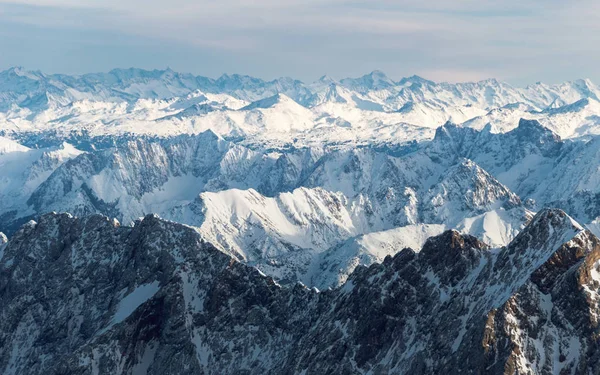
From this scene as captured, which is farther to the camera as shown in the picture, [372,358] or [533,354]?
[372,358]

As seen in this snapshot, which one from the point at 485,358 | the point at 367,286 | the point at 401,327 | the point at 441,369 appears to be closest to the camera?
the point at 485,358

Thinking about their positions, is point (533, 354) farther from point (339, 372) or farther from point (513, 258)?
point (339, 372)

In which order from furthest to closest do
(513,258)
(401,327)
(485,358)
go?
1. (401,327)
2. (513,258)
3. (485,358)

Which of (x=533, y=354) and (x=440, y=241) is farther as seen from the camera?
(x=440, y=241)

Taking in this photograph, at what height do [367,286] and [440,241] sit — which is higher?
[440,241]

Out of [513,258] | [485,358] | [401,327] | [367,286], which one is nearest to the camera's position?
[485,358]

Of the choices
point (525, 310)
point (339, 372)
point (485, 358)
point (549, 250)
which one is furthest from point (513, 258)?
point (339, 372)

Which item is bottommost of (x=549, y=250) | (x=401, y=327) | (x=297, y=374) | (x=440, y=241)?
(x=297, y=374)

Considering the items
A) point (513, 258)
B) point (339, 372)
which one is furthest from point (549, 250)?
point (339, 372)

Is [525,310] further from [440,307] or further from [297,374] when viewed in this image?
[297,374]
